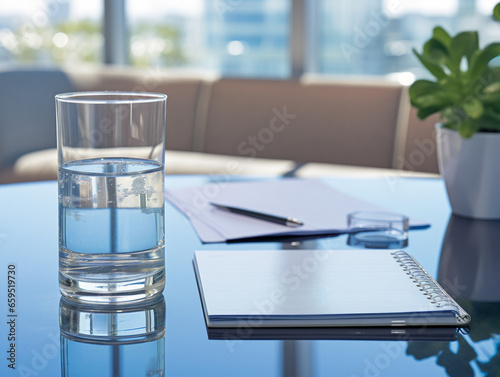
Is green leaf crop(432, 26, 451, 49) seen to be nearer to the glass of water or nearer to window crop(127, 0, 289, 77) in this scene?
the glass of water

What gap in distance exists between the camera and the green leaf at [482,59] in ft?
3.17

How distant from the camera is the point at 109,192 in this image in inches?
22.2

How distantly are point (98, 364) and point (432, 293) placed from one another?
0.30 meters

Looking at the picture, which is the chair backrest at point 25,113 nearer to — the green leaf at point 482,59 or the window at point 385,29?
the window at point 385,29

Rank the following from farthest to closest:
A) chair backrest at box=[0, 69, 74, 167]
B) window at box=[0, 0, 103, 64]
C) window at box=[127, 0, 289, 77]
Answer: window at box=[0, 0, 103, 64] → window at box=[127, 0, 289, 77] → chair backrest at box=[0, 69, 74, 167]

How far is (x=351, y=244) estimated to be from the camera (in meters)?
0.85

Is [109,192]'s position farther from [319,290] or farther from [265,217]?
[265,217]

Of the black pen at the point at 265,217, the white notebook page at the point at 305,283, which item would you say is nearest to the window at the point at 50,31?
the black pen at the point at 265,217

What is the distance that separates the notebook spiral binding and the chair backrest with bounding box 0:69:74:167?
8.46 feet

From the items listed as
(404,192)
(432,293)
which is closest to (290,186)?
(404,192)

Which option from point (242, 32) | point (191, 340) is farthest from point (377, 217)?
point (242, 32)

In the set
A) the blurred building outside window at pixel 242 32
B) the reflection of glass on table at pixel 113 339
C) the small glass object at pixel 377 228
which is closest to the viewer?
the reflection of glass on table at pixel 113 339

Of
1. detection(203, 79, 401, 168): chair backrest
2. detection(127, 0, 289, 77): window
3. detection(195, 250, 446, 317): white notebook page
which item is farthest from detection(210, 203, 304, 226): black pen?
detection(127, 0, 289, 77): window

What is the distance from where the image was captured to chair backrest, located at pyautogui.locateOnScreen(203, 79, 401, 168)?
2773 millimetres
